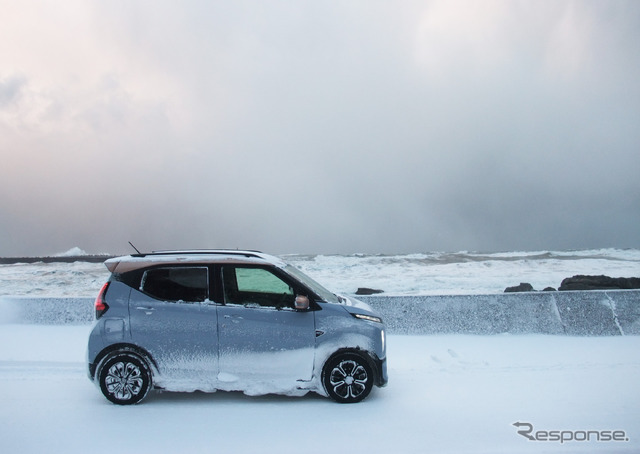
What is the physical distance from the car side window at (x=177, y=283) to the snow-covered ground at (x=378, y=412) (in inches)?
45.9

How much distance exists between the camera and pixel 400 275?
25891mm

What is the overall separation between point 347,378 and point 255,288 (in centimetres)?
142

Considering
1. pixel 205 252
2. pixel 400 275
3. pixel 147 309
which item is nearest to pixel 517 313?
pixel 205 252

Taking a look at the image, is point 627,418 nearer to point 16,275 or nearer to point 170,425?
point 170,425

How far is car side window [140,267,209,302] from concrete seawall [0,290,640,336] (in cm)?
403

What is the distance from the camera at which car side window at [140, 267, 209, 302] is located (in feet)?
18.6

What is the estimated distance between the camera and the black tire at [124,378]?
550 centimetres

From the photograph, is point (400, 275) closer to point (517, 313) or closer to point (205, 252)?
point (517, 313)

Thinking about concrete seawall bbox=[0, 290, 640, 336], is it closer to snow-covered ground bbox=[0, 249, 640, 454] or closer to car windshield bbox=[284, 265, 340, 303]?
snow-covered ground bbox=[0, 249, 640, 454]

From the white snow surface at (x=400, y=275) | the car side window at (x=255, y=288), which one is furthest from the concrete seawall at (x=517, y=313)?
the white snow surface at (x=400, y=275)

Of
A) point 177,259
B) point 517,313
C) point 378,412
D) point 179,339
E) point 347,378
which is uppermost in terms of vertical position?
point 177,259

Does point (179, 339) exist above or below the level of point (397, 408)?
above

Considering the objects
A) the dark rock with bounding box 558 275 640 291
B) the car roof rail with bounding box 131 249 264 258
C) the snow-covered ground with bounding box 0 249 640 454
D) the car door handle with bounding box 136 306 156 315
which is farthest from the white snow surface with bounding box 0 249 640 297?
the car door handle with bounding box 136 306 156 315

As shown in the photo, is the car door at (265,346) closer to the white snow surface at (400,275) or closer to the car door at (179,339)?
the car door at (179,339)
